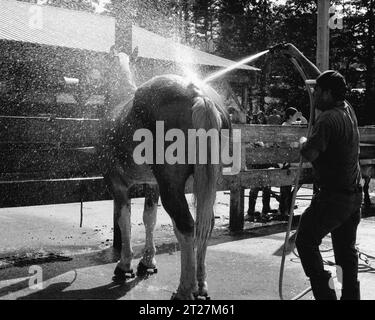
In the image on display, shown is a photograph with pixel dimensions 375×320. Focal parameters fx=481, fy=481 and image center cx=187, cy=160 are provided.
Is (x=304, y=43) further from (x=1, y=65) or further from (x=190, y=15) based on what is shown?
(x=1, y=65)

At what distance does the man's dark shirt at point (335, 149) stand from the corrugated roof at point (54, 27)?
7.86 metres

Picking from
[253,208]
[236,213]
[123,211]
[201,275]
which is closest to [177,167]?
[201,275]

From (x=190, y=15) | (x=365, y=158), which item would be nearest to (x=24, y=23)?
(x=365, y=158)

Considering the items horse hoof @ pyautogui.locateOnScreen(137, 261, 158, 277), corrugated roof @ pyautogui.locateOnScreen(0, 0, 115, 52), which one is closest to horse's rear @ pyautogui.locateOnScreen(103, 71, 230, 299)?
horse hoof @ pyautogui.locateOnScreen(137, 261, 158, 277)

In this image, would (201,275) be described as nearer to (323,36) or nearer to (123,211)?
(123,211)

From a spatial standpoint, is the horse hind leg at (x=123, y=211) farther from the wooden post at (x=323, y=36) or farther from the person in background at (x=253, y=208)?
the wooden post at (x=323, y=36)

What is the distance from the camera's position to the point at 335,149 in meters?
3.63

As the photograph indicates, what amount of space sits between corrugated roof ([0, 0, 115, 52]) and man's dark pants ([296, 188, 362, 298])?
802 centimetres

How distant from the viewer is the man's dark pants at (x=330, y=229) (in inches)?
141

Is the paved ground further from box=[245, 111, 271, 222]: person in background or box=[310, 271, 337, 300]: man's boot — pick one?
box=[310, 271, 337, 300]: man's boot

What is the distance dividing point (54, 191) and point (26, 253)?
87 centimetres

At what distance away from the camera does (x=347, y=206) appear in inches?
143

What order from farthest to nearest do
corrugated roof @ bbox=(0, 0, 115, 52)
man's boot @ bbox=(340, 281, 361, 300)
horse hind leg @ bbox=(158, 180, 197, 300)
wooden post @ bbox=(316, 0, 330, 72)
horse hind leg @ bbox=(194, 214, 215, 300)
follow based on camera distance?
corrugated roof @ bbox=(0, 0, 115, 52) → wooden post @ bbox=(316, 0, 330, 72) → horse hind leg @ bbox=(194, 214, 215, 300) → horse hind leg @ bbox=(158, 180, 197, 300) → man's boot @ bbox=(340, 281, 361, 300)

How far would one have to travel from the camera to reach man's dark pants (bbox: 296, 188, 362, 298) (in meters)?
3.59
